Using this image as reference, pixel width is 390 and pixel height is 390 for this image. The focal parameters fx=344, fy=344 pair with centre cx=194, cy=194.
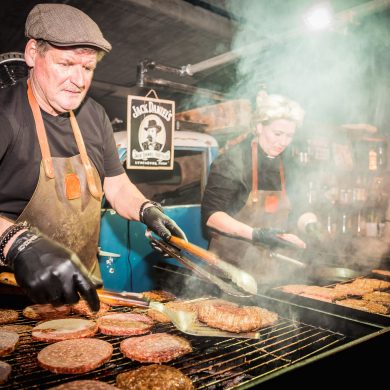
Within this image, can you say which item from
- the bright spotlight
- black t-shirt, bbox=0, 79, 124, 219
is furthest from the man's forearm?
the bright spotlight

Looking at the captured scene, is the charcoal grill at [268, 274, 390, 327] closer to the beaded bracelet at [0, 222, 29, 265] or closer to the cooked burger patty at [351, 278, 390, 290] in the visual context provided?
the cooked burger patty at [351, 278, 390, 290]

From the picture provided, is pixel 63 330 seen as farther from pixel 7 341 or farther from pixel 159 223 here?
pixel 159 223

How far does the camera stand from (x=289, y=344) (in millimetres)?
2148

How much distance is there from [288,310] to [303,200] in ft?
11.3

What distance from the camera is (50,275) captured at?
5.60 ft

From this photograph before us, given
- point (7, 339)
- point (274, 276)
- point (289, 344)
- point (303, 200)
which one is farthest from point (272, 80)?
point (7, 339)

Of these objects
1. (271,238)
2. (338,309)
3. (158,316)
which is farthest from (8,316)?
(271,238)

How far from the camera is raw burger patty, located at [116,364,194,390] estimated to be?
1641 mm

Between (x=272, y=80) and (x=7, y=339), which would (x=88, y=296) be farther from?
(x=272, y=80)

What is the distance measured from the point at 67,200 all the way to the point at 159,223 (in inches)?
30.7

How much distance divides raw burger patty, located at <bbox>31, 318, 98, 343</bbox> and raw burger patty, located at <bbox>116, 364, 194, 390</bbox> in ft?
1.67

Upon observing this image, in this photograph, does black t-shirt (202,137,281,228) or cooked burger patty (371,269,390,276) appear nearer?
cooked burger patty (371,269,390,276)

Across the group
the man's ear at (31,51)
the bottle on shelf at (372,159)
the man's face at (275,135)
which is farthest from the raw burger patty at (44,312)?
the bottle on shelf at (372,159)

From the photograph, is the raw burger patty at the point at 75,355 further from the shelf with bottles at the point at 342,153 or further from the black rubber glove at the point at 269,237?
the shelf with bottles at the point at 342,153
